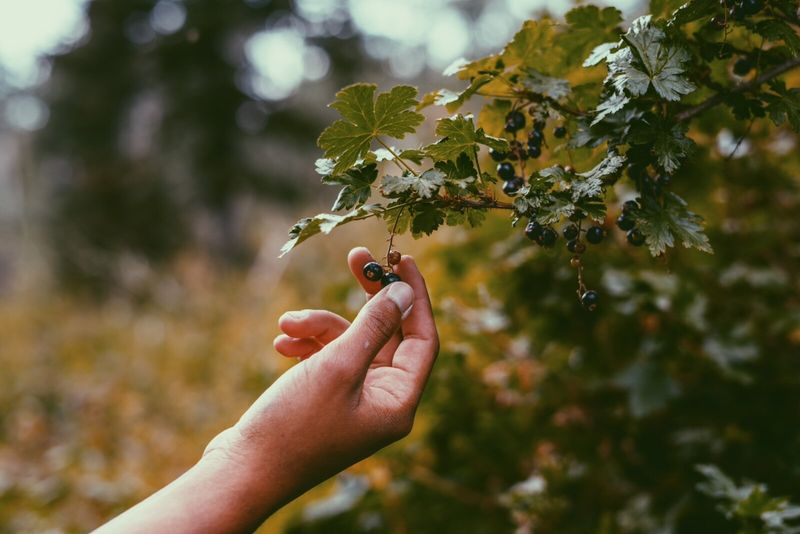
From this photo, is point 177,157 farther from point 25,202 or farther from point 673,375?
point 673,375

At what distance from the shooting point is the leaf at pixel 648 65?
0.89 m

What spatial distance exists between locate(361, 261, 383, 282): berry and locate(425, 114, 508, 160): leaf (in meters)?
0.23

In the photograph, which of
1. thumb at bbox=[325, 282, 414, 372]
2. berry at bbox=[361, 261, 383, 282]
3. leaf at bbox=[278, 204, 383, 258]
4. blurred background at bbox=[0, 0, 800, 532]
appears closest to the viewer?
Result: leaf at bbox=[278, 204, 383, 258]

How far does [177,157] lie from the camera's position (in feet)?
30.7

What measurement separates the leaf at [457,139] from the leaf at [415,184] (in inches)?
1.7

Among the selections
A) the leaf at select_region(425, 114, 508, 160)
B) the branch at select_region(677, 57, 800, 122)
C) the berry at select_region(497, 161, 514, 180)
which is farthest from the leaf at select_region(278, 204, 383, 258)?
the branch at select_region(677, 57, 800, 122)

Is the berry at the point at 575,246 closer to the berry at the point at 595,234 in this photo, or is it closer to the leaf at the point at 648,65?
the berry at the point at 595,234

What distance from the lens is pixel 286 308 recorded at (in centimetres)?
342

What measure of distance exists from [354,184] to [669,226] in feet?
1.64

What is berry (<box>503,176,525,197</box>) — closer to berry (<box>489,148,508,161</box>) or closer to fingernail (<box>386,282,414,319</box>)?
berry (<box>489,148,508,161</box>)

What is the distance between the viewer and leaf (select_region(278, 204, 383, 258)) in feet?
2.89

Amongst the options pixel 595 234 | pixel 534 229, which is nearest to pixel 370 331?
pixel 534 229

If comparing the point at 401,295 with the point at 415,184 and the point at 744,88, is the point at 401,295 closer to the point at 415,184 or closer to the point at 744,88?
the point at 415,184

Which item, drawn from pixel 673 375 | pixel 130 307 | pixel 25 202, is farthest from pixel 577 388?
pixel 25 202
